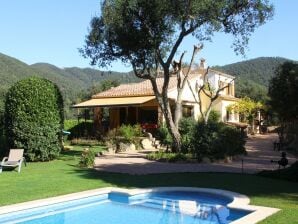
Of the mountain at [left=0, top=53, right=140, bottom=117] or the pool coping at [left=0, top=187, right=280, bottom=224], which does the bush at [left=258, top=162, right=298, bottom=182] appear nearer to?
the pool coping at [left=0, top=187, right=280, bottom=224]

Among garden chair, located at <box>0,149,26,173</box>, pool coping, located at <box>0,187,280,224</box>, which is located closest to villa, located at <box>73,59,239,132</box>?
garden chair, located at <box>0,149,26,173</box>

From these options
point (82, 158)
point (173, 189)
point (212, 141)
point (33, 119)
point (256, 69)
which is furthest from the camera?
point (256, 69)

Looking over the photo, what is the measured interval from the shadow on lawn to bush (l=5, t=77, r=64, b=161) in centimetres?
453

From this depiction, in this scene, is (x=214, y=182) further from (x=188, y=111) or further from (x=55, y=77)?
(x=55, y=77)

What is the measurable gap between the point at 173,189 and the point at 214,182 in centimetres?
218

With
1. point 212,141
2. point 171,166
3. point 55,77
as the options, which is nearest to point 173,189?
point 171,166

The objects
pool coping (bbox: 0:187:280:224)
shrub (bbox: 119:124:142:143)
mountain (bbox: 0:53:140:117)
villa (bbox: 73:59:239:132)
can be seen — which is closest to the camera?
pool coping (bbox: 0:187:280:224)

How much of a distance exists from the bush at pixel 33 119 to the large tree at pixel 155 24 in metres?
5.12

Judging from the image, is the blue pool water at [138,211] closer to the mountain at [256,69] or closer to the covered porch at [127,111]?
the covered porch at [127,111]

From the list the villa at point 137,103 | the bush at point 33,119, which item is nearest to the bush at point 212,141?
the bush at point 33,119

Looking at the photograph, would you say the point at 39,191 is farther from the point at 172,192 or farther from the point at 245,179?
the point at 245,179

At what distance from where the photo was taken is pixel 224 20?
79.3 ft

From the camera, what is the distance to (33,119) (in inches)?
868

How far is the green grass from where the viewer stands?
12.2 metres
